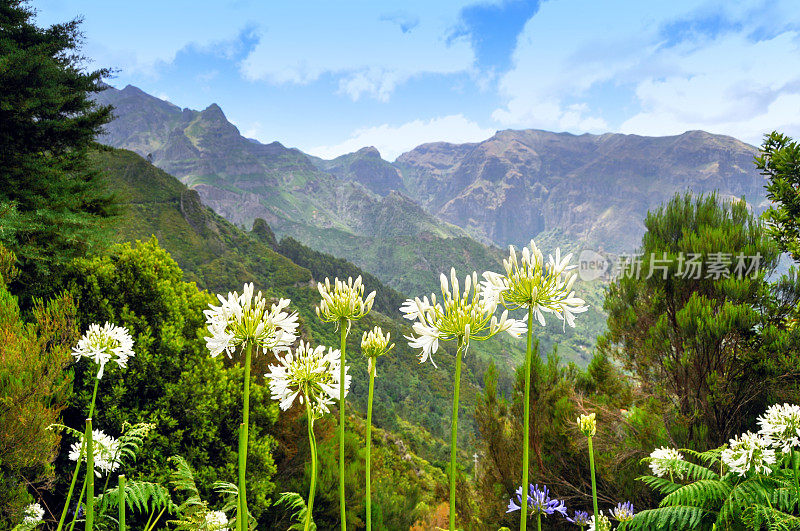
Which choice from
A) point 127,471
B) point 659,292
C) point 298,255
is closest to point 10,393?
point 127,471

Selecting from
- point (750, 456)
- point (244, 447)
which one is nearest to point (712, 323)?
point (750, 456)

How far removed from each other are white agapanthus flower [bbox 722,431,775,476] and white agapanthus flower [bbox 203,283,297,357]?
3.42m

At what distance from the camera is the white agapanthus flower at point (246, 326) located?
1355 mm

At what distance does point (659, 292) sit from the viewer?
7.63m

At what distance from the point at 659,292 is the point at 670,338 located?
990 mm

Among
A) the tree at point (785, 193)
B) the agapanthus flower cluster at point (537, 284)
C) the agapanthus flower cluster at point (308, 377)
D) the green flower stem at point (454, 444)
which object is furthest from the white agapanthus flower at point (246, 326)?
the tree at point (785, 193)

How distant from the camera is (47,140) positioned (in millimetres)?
9617

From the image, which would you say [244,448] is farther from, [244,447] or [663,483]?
[663,483]

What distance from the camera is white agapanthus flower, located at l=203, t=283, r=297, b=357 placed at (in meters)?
1.36

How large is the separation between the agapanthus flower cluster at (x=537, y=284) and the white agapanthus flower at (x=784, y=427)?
8.41 ft

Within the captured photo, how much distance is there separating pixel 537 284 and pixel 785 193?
872cm

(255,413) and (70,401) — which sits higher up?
(70,401)

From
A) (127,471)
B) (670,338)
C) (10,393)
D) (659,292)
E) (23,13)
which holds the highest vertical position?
(23,13)

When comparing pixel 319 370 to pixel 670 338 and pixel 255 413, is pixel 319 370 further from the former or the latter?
pixel 670 338
